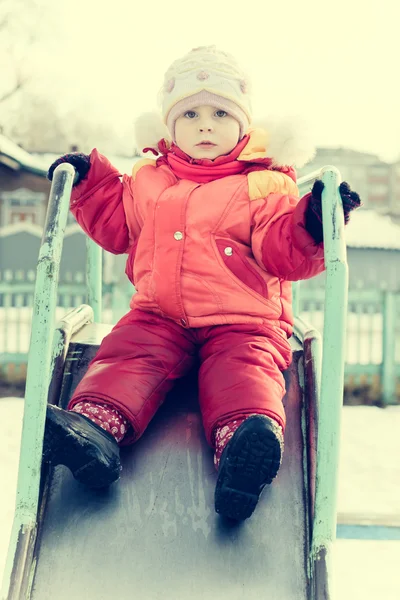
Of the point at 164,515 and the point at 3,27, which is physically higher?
the point at 3,27

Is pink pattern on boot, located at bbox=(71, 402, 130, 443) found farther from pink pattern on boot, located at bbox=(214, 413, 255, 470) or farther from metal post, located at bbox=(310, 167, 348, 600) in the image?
metal post, located at bbox=(310, 167, 348, 600)

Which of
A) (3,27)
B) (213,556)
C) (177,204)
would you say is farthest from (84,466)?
(3,27)

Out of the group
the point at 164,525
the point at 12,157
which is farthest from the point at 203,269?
the point at 12,157

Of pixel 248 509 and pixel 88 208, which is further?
pixel 88 208

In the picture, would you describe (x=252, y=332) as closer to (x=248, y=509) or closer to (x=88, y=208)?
(x=248, y=509)

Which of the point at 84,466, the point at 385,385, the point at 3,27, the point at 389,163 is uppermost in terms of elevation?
the point at 389,163

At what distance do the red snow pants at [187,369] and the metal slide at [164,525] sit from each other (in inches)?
5.0

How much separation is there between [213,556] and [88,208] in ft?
3.50

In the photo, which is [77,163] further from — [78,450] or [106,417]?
[78,450]

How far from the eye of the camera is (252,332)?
1.89 metres

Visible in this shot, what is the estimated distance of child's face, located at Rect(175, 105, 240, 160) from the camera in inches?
80.7

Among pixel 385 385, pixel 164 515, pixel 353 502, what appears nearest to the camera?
pixel 164 515

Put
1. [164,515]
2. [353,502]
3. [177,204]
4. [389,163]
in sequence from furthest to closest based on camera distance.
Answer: [389,163] → [353,502] → [177,204] → [164,515]

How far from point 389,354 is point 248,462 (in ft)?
16.9
